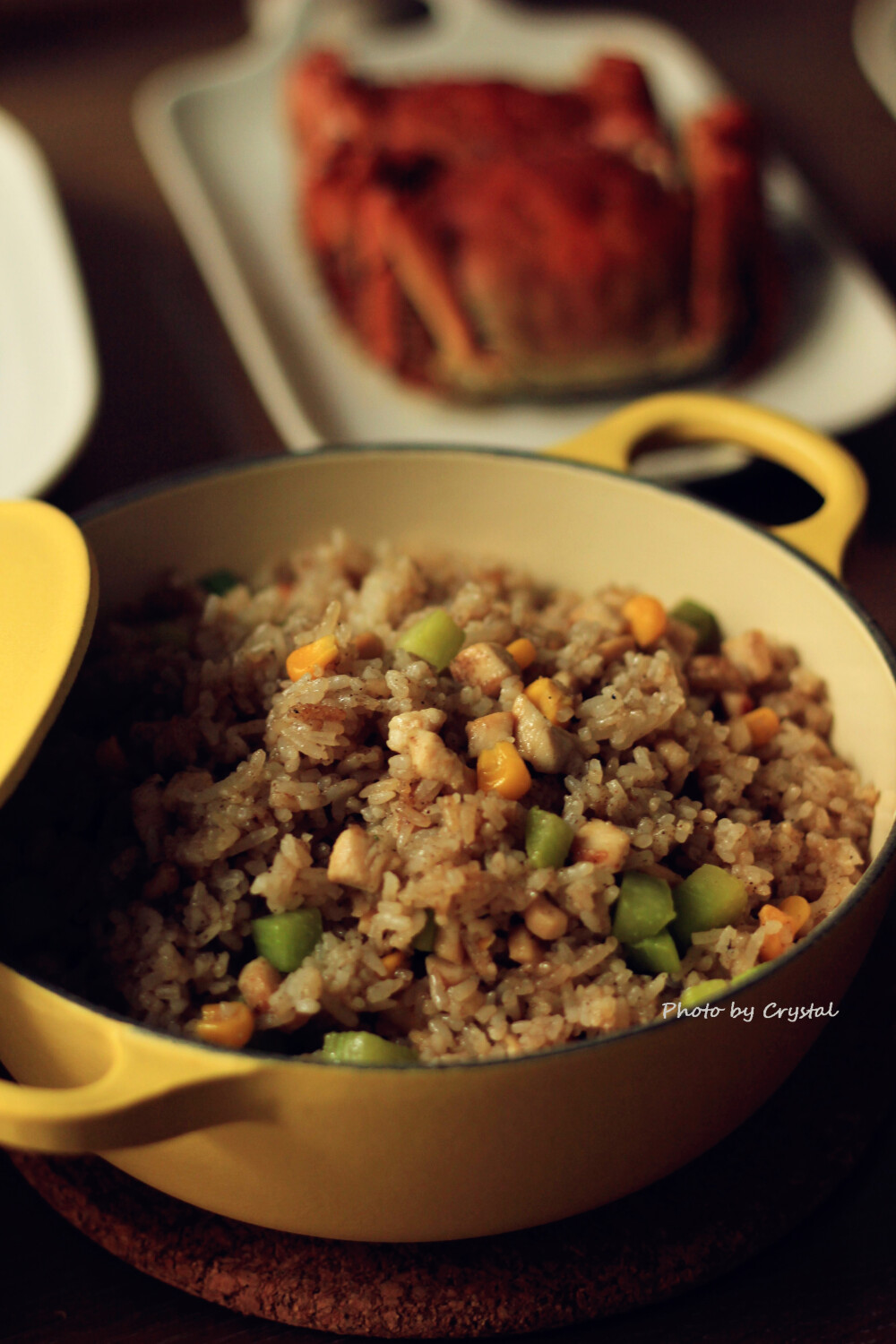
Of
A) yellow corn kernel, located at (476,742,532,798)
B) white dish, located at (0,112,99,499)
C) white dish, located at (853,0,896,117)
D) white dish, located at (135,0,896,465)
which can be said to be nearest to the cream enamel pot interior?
yellow corn kernel, located at (476,742,532,798)

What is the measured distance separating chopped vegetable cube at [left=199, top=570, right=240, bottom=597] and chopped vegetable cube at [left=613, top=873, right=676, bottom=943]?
705mm

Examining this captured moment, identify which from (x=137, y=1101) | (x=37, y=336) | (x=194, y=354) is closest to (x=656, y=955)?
(x=137, y=1101)

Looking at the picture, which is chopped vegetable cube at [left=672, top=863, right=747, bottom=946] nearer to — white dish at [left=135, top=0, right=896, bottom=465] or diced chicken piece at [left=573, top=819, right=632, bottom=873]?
diced chicken piece at [left=573, top=819, right=632, bottom=873]

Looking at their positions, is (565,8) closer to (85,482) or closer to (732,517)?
(85,482)

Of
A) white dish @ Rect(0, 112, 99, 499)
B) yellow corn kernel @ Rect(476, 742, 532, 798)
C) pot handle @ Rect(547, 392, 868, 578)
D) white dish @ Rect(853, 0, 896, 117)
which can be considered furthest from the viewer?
white dish @ Rect(853, 0, 896, 117)

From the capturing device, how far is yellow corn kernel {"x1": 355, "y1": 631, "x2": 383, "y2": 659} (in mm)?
1379

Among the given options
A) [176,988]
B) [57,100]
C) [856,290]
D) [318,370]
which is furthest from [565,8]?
[176,988]

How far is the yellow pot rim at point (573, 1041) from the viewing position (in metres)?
0.94

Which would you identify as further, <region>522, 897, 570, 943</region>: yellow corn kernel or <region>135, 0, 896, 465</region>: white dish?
<region>135, 0, 896, 465</region>: white dish

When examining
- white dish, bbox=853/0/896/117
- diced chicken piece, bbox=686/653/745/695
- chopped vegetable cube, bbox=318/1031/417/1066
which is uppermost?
white dish, bbox=853/0/896/117

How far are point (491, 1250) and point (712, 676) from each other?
2.24 feet

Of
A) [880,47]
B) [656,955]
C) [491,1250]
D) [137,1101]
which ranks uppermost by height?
[880,47]

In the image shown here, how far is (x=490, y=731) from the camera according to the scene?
1265 millimetres

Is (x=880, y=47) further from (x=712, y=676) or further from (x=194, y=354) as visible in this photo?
(x=712, y=676)
